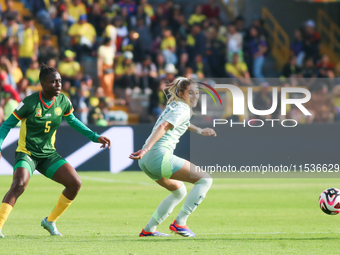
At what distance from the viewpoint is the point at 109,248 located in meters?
5.94

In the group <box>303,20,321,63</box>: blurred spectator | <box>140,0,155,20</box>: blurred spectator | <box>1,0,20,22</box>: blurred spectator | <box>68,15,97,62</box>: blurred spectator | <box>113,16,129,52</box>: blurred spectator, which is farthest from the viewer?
<box>303,20,321,63</box>: blurred spectator

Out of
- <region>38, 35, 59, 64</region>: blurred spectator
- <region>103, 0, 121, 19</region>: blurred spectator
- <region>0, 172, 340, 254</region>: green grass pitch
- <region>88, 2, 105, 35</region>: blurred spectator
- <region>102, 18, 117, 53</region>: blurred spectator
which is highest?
<region>103, 0, 121, 19</region>: blurred spectator

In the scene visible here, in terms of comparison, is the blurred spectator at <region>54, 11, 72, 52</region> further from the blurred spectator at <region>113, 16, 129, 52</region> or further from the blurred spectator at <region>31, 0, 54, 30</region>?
the blurred spectator at <region>113, 16, 129, 52</region>

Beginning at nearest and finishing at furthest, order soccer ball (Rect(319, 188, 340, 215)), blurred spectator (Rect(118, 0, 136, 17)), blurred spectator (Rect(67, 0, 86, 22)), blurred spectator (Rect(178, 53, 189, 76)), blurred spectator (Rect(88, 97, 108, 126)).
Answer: soccer ball (Rect(319, 188, 340, 215))
blurred spectator (Rect(88, 97, 108, 126))
blurred spectator (Rect(178, 53, 189, 76))
blurred spectator (Rect(67, 0, 86, 22))
blurred spectator (Rect(118, 0, 136, 17))

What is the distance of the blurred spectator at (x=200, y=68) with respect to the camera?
18828 millimetres

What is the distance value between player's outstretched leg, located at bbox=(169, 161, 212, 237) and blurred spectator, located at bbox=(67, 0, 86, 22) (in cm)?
1379

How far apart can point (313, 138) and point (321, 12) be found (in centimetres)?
1083

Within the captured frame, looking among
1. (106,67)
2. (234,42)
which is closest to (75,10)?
(106,67)

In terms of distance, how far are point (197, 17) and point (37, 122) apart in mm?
15137

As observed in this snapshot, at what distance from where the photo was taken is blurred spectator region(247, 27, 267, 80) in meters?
19.9

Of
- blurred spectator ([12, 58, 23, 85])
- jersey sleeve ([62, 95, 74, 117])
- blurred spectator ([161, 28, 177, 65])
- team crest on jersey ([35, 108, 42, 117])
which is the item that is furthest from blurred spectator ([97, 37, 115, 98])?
team crest on jersey ([35, 108, 42, 117])

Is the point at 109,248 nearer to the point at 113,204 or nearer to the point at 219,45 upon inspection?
the point at 113,204

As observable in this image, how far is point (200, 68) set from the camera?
18.9 m

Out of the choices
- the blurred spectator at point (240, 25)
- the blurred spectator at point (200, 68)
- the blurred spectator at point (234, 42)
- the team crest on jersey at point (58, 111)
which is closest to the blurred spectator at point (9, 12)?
the blurred spectator at point (200, 68)
